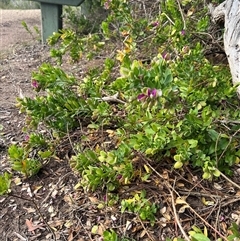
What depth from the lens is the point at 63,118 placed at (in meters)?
2.58

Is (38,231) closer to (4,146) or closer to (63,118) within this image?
(63,118)

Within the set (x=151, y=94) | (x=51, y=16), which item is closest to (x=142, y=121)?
(x=151, y=94)

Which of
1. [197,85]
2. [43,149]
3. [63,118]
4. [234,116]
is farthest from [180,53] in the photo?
[43,149]

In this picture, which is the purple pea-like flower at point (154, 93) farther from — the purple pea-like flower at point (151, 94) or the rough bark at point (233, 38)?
the rough bark at point (233, 38)

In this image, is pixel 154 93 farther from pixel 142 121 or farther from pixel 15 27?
pixel 15 27

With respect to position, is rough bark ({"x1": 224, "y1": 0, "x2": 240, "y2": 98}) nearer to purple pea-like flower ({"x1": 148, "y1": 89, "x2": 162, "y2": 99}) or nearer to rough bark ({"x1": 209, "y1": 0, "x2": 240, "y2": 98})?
rough bark ({"x1": 209, "y1": 0, "x2": 240, "y2": 98})

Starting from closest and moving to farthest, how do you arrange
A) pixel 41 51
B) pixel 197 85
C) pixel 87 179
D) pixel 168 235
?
1. pixel 168 235
2. pixel 87 179
3. pixel 197 85
4. pixel 41 51

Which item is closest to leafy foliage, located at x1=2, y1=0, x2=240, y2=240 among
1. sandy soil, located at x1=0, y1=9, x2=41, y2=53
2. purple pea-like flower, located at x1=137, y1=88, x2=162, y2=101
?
purple pea-like flower, located at x1=137, y1=88, x2=162, y2=101

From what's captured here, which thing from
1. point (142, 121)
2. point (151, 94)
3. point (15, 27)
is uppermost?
point (151, 94)

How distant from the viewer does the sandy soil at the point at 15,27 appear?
552 cm

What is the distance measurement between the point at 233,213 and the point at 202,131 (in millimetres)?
443

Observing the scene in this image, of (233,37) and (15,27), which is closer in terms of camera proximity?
(233,37)

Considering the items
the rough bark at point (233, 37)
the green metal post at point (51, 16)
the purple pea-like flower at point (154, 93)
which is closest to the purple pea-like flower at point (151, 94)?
the purple pea-like flower at point (154, 93)

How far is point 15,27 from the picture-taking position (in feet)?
20.7
